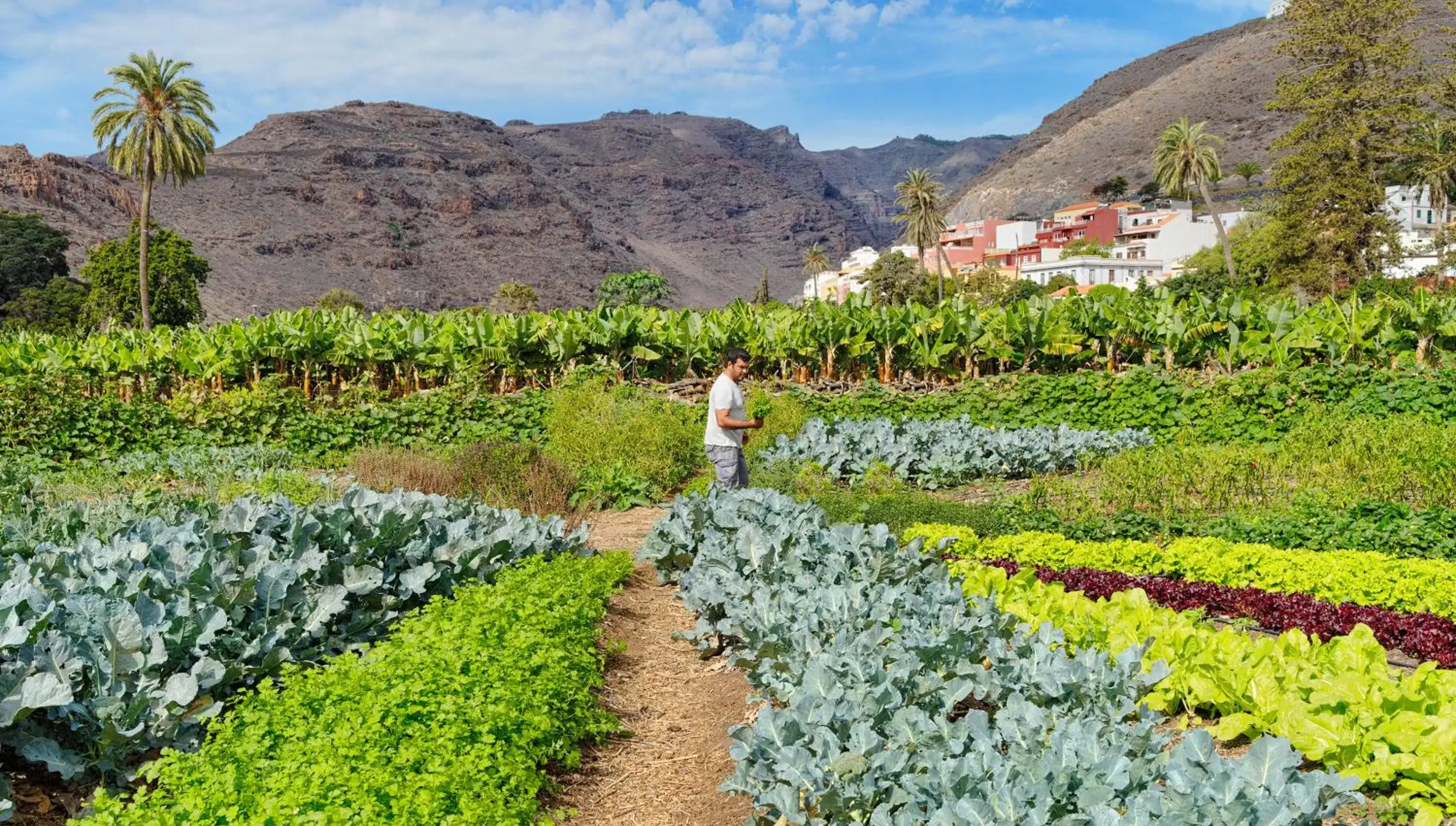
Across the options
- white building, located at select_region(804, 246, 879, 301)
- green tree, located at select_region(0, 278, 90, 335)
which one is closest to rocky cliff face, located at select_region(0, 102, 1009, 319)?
green tree, located at select_region(0, 278, 90, 335)

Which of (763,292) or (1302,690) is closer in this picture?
(1302,690)

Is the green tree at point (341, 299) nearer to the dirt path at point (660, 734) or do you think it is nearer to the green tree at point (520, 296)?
the green tree at point (520, 296)

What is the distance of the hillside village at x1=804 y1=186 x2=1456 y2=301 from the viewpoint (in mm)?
79062

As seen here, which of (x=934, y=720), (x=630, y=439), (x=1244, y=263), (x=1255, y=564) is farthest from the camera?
(x=1244, y=263)

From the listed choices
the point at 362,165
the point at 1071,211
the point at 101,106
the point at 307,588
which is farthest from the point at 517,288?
the point at 307,588

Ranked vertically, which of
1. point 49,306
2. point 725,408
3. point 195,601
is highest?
point 49,306

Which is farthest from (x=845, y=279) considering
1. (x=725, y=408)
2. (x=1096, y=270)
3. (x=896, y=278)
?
(x=725, y=408)

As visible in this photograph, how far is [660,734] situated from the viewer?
4918mm

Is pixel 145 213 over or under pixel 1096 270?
over

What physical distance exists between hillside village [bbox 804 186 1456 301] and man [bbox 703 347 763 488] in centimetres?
5778

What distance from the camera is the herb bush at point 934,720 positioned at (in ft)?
8.95

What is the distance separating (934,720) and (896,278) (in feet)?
256

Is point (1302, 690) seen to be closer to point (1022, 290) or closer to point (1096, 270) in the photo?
point (1022, 290)

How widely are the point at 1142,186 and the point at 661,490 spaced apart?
368 ft
